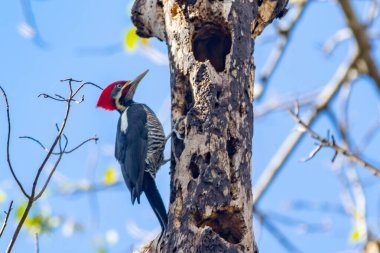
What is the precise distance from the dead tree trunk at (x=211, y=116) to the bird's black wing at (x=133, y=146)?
2.18ft

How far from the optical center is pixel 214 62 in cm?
370

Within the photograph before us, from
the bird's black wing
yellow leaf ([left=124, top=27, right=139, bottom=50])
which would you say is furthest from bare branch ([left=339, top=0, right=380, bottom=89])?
yellow leaf ([left=124, top=27, right=139, bottom=50])

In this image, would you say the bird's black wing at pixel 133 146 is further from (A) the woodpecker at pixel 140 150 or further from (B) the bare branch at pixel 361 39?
(B) the bare branch at pixel 361 39

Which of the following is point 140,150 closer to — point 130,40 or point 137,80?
point 137,80

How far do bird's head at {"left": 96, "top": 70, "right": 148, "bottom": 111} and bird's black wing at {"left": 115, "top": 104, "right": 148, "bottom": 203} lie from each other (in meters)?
0.30

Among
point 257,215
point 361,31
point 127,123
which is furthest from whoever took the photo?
point 257,215

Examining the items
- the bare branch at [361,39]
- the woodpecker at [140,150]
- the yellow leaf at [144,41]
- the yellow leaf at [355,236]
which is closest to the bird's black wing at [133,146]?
the woodpecker at [140,150]

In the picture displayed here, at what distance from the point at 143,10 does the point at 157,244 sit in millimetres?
1522

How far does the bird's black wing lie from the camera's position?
4180mm

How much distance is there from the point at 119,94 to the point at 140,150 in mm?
939

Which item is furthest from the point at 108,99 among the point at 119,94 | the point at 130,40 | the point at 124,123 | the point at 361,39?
the point at 361,39

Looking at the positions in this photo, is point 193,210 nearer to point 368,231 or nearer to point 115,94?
point 368,231

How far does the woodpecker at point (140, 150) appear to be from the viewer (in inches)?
162

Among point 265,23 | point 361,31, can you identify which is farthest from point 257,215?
point 361,31
